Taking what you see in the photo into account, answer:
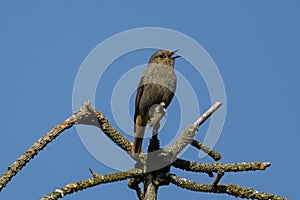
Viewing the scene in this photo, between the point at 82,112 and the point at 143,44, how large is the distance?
1.88m

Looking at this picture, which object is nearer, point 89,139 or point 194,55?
point 89,139

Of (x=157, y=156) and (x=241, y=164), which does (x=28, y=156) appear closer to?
(x=157, y=156)

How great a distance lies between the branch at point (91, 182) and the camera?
290 centimetres

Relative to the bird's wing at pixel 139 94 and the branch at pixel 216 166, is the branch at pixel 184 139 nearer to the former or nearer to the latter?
the branch at pixel 216 166

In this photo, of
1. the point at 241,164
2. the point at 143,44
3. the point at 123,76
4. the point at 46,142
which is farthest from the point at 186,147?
the point at 123,76

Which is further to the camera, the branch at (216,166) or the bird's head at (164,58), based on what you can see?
the bird's head at (164,58)

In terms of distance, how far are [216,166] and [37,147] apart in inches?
44.2

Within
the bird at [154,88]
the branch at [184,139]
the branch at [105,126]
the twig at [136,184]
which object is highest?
the bird at [154,88]

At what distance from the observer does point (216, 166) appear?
10.9 ft

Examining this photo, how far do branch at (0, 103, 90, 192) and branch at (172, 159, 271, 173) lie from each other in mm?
758

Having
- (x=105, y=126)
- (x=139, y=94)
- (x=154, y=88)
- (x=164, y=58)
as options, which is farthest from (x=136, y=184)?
(x=164, y=58)

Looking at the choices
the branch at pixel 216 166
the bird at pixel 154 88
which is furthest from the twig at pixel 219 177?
the bird at pixel 154 88

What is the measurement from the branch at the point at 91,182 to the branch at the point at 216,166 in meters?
0.34

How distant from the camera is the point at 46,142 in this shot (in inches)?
125
